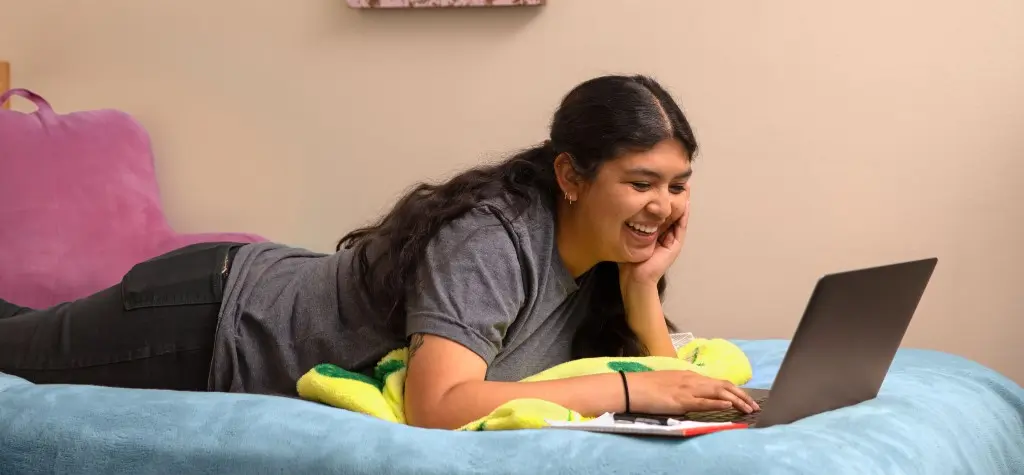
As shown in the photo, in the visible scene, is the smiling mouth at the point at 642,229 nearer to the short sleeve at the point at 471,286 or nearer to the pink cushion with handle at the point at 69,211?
the short sleeve at the point at 471,286

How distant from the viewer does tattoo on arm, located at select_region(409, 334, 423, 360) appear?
4.76ft

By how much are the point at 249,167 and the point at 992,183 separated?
170 centimetres

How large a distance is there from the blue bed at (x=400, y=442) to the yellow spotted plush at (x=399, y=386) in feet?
0.28

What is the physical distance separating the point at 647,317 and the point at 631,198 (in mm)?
307

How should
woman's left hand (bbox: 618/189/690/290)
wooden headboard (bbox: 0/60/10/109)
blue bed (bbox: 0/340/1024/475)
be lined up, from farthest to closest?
wooden headboard (bbox: 0/60/10/109) < woman's left hand (bbox: 618/189/690/290) < blue bed (bbox: 0/340/1024/475)

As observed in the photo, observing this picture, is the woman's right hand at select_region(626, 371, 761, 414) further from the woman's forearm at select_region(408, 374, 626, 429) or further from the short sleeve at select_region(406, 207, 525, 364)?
the short sleeve at select_region(406, 207, 525, 364)

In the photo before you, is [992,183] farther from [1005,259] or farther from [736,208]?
[736,208]

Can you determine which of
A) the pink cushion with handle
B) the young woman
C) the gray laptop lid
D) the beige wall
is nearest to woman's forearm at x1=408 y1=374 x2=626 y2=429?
the young woman

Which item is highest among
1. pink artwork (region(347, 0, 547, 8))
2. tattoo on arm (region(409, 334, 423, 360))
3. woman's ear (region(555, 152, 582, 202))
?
pink artwork (region(347, 0, 547, 8))

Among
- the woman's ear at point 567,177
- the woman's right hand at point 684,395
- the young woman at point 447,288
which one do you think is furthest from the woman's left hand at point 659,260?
the woman's right hand at point 684,395

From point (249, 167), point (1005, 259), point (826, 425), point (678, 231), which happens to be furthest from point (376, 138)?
point (826, 425)

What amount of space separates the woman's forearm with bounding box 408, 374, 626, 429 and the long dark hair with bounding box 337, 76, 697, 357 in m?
0.21

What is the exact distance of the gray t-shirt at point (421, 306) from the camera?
150 cm

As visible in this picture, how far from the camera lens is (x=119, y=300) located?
170 centimetres
